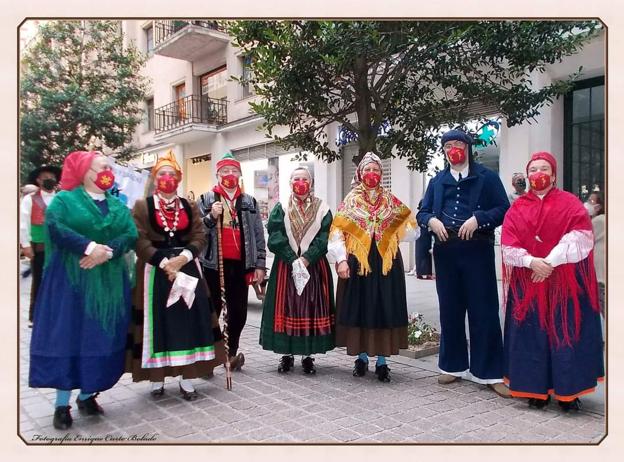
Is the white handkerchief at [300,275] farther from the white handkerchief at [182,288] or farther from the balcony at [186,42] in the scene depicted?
the balcony at [186,42]

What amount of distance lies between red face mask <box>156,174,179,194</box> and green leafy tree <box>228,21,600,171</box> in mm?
1546

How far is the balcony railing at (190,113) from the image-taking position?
10.7 meters

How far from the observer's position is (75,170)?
3.44m

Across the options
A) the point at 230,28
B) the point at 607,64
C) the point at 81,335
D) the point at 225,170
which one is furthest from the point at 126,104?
the point at 607,64

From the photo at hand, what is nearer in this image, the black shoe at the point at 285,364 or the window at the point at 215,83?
the black shoe at the point at 285,364

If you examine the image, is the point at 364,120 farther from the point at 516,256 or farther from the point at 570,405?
the point at 570,405

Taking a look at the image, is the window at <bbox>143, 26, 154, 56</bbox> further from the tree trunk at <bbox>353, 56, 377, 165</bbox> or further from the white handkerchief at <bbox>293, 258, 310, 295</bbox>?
the white handkerchief at <bbox>293, 258, 310, 295</bbox>

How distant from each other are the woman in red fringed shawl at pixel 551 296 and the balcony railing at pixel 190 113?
8.02 meters

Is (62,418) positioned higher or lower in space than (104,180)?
lower

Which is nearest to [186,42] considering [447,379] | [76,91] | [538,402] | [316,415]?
[76,91]

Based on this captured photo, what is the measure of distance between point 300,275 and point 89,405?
187 cm

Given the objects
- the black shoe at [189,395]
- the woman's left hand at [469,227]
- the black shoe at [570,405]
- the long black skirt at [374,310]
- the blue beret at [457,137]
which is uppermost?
the blue beret at [457,137]

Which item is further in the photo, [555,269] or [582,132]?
[582,132]

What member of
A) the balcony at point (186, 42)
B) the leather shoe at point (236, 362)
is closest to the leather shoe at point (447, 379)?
the leather shoe at point (236, 362)
